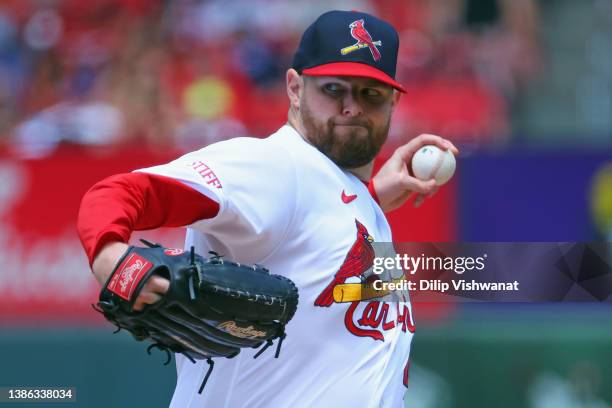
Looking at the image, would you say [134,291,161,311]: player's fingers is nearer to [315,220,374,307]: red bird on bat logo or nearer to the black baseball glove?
the black baseball glove

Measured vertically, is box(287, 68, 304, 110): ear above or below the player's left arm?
above

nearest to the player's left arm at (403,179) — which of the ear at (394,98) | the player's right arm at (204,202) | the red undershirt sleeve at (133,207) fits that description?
the ear at (394,98)

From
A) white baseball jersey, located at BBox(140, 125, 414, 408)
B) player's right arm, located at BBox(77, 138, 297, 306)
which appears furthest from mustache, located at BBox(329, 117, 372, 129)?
player's right arm, located at BBox(77, 138, 297, 306)

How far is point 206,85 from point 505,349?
4106 millimetres

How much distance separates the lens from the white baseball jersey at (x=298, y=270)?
2402 millimetres

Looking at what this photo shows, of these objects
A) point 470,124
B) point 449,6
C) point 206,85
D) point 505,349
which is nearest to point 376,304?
point 505,349

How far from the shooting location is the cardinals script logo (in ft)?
8.46

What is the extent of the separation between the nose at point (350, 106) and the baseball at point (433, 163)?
1.52 feet

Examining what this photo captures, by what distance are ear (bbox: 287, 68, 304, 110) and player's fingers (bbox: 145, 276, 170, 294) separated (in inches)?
40.5

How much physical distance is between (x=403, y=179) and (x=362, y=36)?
0.55 metres

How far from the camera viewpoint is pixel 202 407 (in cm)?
258

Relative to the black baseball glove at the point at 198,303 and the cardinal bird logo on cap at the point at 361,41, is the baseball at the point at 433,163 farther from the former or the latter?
the black baseball glove at the point at 198,303

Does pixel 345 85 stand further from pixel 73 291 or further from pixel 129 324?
pixel 73 291

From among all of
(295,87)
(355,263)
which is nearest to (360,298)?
(355,263)
